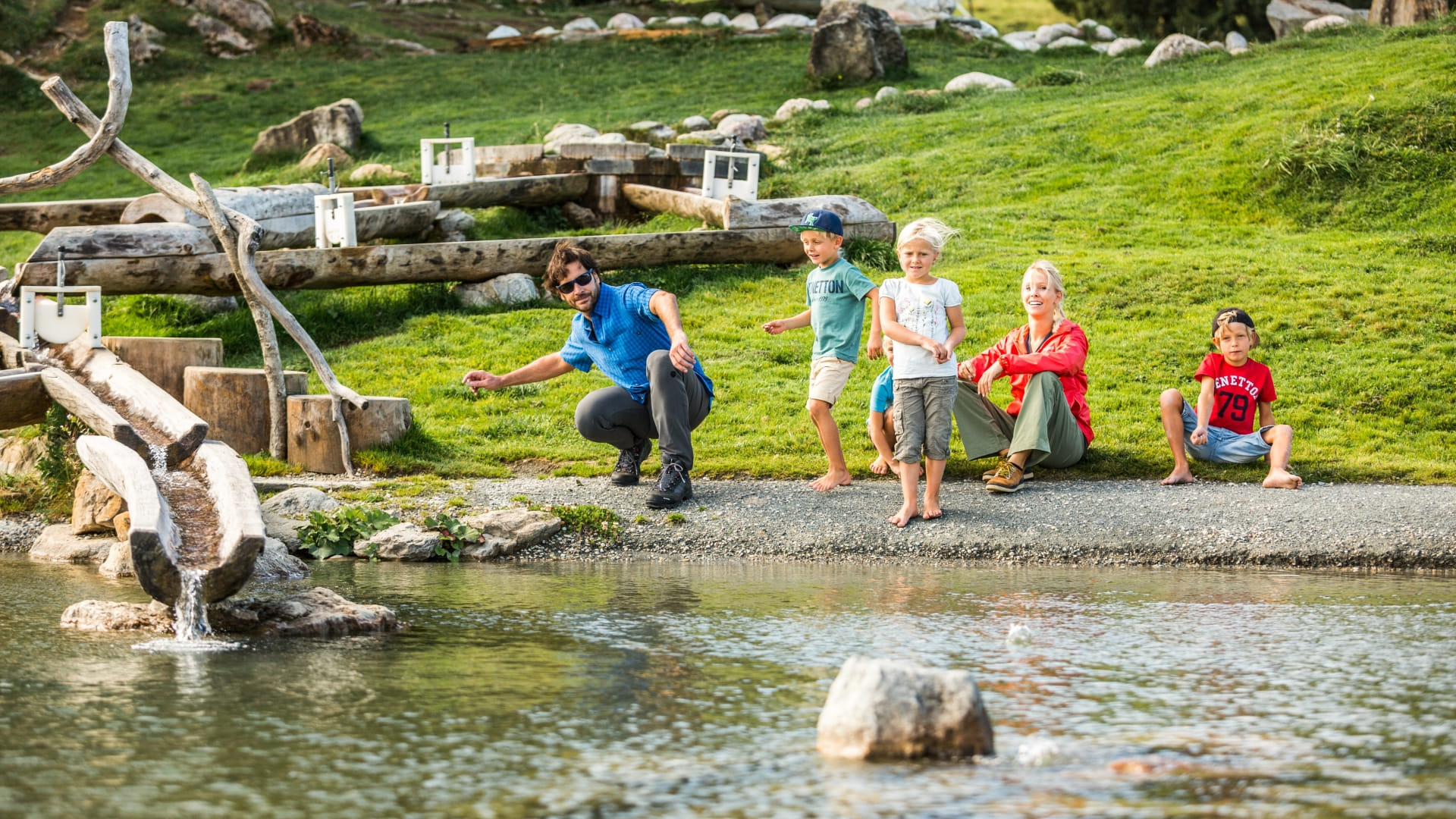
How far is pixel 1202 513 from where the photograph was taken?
798 centimetres

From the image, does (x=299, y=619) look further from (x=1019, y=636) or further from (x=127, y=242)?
(x=127, y=242)

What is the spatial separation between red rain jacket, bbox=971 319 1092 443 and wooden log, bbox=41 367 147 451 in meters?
4.94

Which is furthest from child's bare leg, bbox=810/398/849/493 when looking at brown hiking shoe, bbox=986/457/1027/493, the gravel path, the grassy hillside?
brown hiking shoe, bbox=986/457/1027/493

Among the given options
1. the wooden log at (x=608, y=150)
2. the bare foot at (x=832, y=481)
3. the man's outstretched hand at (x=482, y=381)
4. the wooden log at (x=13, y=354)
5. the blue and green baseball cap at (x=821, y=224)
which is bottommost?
the bare foot at (x=832, y=481)

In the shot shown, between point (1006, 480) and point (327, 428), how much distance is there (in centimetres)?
459

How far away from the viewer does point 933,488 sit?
26.5ft

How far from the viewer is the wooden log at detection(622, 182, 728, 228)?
1575 centimetres

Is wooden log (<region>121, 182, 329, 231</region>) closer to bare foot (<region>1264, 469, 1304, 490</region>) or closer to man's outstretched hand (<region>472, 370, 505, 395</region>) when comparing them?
man's outstretched hand (<region>472, 370, 505, 395</region>)

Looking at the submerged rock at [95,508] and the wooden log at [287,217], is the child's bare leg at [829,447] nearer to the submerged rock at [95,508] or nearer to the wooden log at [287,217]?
the submerged rock at [95,508]

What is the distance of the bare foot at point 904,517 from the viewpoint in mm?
7922

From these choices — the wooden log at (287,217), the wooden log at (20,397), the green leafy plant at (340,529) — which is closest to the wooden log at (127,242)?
the wooden log at (287,217)

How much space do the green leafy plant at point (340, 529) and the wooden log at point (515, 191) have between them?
29.9ft

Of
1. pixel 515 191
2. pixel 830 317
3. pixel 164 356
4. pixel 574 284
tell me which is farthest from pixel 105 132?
pixel 515 191

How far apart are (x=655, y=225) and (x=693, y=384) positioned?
8.51m
